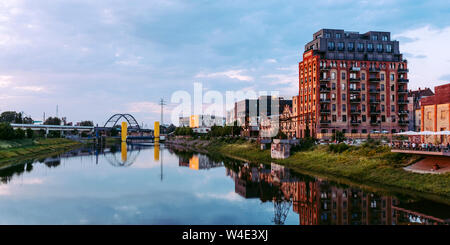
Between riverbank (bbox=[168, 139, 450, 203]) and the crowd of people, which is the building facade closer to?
riverbank (bbox=[168, 139, 450, 203])

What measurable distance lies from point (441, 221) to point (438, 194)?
7.99 meters

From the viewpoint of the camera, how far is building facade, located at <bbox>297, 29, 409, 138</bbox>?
84.8m

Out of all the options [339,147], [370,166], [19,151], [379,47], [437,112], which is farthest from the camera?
[379,47]

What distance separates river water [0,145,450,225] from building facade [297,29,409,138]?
144 feet

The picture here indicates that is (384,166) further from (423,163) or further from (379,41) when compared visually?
(379,41)

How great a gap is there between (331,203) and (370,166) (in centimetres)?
1461

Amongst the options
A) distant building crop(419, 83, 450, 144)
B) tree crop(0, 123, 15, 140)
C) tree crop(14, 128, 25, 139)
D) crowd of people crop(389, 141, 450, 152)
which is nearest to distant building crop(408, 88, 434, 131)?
distant building crop(419, 83, 450, 144)

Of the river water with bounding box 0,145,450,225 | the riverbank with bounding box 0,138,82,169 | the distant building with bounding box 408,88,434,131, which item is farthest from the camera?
the distant building with bounding box 408,88,434,131

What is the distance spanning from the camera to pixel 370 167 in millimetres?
41000

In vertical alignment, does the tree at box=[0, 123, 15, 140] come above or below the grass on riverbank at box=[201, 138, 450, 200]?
above

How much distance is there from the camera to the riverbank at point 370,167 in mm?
31453

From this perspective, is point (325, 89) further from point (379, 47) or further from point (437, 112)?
point (437, 112)

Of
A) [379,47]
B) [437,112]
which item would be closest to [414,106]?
[379,47]
